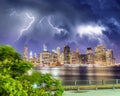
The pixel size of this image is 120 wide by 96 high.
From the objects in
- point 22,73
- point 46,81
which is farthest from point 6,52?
point 46,81

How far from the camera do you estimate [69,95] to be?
29.4 meters

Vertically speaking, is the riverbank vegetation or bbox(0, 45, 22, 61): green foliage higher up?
bbox(0, 45, 22, 61): green foliage

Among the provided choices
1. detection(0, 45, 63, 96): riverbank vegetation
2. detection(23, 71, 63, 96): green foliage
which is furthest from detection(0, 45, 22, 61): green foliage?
detection(23, 71, 63, 96): green foliage

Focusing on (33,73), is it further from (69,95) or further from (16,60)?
(69,95)

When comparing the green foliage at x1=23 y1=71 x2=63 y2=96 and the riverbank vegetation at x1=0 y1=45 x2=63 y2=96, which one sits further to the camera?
the green foliage at x1=23 y1=71 x2=63 y2=96

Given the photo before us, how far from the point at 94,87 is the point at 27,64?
2507 cm

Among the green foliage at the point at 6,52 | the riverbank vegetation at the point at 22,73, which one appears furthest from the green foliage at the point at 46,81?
the green foliage at the point at 6,52

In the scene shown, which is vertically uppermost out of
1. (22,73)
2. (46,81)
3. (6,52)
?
(6,52)

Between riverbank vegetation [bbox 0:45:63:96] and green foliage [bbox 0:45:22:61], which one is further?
green foliage [bbox 0:45:22:61]

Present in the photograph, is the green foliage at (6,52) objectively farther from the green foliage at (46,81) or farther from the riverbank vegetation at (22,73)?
the green foliage at (46,81)

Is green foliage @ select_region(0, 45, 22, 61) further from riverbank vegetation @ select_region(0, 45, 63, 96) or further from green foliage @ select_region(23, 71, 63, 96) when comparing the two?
green foliage @ select_region(23, 71, 63, 96)

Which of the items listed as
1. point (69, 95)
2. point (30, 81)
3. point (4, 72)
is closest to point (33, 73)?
point (30, 81)

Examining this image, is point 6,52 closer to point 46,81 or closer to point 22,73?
point 22,73

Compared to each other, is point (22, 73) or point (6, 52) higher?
point (6, 52)
